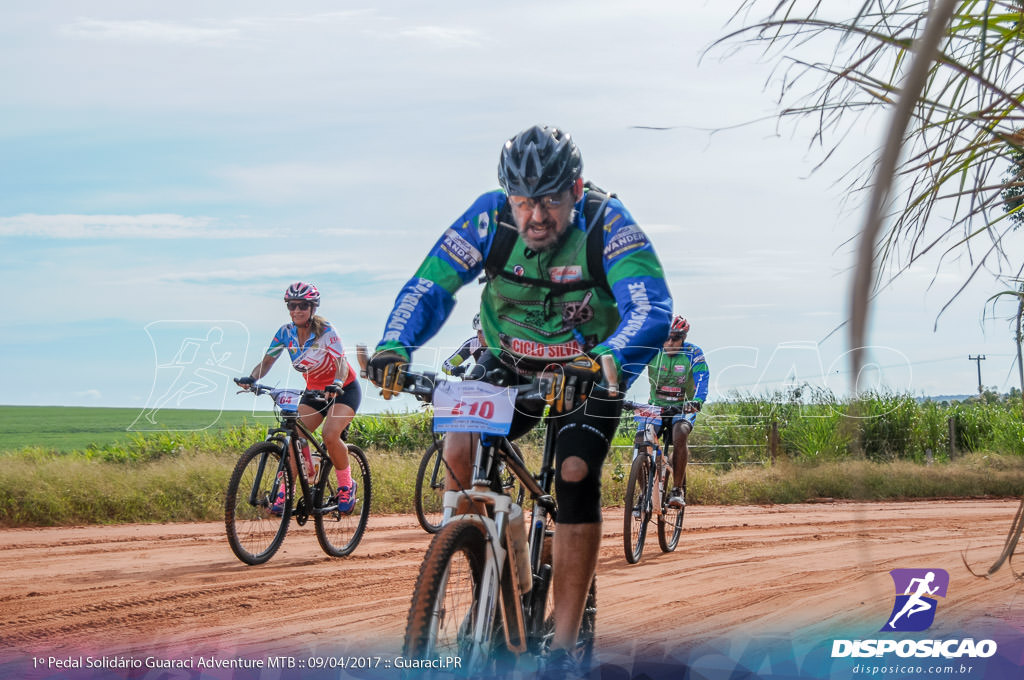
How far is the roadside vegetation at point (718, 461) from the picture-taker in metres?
12.5

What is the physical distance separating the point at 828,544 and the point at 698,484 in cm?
675

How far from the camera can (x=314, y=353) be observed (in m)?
9.11

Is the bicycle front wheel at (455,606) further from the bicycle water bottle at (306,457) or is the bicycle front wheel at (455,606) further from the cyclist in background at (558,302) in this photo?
the bicycle water bottle at (306,457)

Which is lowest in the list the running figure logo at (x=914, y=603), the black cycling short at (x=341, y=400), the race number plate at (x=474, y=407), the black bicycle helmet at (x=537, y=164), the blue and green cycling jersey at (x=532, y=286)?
the running figure logo at (x=914, y=603)

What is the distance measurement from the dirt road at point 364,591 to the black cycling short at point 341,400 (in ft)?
4.53

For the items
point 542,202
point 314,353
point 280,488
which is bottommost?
point 280,488

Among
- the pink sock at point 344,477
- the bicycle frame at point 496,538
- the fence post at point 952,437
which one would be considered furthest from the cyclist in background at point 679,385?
the fence post at point 952,437

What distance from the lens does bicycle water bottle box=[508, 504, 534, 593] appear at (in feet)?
12.2

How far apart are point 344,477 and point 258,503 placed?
1.02 meters

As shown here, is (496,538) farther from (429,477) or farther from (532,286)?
(429,477)

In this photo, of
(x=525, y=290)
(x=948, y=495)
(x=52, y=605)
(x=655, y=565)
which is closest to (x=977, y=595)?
(x=655, y=565)

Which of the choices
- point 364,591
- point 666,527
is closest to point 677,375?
point 666,527

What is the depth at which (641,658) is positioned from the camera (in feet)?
17.1

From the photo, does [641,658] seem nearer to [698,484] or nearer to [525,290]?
[525,290]
